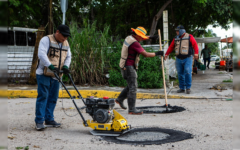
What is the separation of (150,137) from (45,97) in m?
1.98

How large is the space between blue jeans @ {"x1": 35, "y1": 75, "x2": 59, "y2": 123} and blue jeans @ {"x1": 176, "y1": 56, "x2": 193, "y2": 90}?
16.0 feet

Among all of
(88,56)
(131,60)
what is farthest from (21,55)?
(131,60)

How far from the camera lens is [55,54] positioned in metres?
4.98

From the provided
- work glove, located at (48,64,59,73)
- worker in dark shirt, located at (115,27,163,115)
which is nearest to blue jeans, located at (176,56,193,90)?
worker in dark shirt, located at (115,27,163,115)

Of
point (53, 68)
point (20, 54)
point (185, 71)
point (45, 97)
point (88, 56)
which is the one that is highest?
point (20, 54)

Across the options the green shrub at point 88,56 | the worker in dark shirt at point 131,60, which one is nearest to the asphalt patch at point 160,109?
the worker in dark shirt at point 131,60

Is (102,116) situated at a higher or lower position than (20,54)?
lower

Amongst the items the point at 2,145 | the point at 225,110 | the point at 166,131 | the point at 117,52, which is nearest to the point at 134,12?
the point at 117,52

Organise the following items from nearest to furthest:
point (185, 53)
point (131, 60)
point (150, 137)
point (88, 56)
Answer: point (150, 137) → point (131, 60) → point (185, 53) → point (88, 56)

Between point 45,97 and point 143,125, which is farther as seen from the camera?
point 143,125

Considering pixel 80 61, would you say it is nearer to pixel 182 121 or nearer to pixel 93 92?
pixel 93 92

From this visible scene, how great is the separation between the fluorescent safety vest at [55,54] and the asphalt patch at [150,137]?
5.20 feet

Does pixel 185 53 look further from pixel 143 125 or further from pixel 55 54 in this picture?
pixel 55 54

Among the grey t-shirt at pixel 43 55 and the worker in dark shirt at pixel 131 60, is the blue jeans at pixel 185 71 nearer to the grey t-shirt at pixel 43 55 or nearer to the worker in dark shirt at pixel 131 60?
the worker in dark shirt at pixel 131 60
